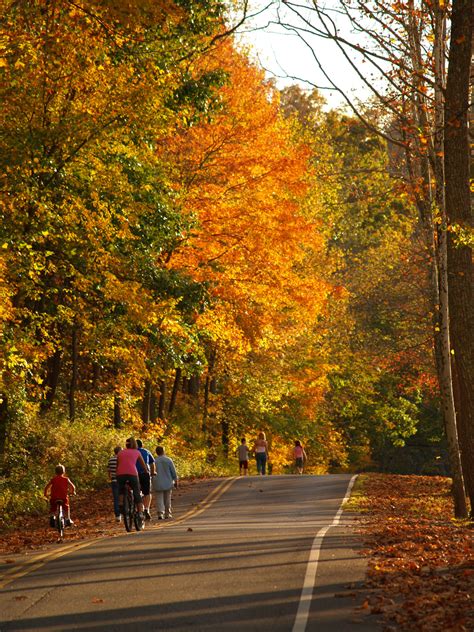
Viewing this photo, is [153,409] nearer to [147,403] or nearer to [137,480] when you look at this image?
[147,403]

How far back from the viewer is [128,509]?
20188mm

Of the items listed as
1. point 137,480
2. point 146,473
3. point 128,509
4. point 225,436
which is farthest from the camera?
point 225,436

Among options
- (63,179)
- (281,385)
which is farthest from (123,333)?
(281,385)

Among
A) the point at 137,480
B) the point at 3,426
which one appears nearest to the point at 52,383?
the point at 3,426

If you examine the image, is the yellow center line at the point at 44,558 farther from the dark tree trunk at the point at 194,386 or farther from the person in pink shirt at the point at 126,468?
the dark tree trunk at the point at 194,386

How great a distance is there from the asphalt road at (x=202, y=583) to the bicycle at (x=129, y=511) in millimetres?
387

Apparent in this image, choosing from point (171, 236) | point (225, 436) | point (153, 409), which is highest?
point (171, 236)

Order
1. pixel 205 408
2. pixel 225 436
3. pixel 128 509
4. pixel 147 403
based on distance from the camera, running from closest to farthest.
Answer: pixel 128 509 < pixel 147 403 < pixel 205 408 < pixel 225 436

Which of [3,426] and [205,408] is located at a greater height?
[205,408]

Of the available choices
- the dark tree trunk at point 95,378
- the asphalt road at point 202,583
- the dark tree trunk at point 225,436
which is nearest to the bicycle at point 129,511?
the asphalt road at point 202,583

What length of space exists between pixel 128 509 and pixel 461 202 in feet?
29.5

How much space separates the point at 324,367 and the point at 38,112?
94.4 feet

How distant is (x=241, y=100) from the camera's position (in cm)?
3241

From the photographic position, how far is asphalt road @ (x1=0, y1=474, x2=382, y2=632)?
1030 centimetres
